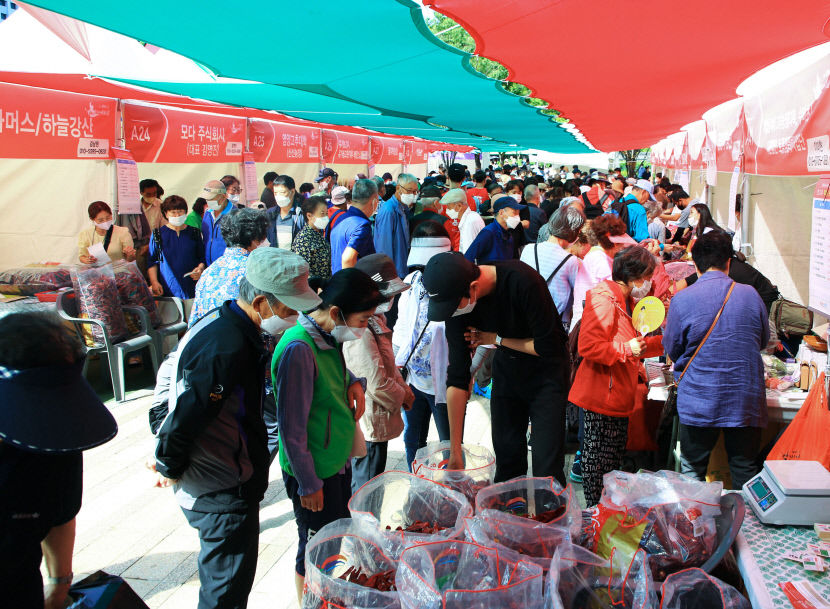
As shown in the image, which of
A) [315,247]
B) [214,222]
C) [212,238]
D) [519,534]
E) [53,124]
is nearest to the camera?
[519,534]

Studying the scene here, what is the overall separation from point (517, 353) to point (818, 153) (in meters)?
1.88

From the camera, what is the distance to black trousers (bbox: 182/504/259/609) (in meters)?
2.23

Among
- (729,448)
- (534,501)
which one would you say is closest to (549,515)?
(534,501)

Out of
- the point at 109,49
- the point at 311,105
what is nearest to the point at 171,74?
the point at 109,49

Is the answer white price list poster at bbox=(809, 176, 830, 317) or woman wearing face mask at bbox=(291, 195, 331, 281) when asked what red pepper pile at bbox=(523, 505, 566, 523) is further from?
woman wearing face mask at bbox=(291, 195, 331, 281)

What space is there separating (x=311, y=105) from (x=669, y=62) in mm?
4273

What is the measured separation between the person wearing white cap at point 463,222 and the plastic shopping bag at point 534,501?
5.13 metres

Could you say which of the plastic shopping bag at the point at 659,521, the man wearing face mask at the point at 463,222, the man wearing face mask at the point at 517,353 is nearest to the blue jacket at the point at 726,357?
the man wearing face mask at the point at 517,353

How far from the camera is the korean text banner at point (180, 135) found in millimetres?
7391

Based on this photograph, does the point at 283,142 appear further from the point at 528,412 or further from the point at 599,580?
the point at 599,580

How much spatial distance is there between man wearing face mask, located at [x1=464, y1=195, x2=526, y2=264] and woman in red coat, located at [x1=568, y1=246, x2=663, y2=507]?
8.46 feet

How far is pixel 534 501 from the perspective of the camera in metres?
2.13

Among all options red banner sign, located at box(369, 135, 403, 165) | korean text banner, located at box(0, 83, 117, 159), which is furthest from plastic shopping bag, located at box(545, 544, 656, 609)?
red banner sign, located at box(369, 135, 403, 165)

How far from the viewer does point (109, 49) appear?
5.40 meters
